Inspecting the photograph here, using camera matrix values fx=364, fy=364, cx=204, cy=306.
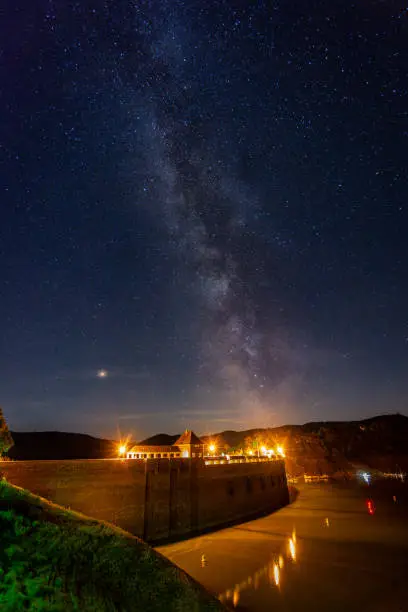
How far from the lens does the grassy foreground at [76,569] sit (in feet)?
28.2

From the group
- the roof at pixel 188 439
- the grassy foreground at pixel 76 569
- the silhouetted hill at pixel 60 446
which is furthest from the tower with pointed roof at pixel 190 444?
the silhouetted hill at pixel 60 446

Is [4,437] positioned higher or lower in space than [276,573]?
higher

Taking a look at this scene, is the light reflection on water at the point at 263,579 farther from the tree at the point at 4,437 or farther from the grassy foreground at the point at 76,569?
Answer: the tree at the point at 4,437

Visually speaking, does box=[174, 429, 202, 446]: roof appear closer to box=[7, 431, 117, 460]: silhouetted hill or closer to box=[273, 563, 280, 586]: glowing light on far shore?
box=[273, 563, 280, 586]: glowing light on far shore

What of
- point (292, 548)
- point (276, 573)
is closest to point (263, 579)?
point (276, 573)

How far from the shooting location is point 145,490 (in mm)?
24359

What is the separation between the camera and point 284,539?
2714cm

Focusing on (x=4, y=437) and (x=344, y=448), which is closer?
(x=4, y=437)

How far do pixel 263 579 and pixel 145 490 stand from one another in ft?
31.0

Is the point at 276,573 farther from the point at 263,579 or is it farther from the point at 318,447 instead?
the point at 318,447

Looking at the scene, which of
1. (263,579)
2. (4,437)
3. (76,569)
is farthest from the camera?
(4,437)

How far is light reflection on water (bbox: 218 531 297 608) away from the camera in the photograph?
16.0m

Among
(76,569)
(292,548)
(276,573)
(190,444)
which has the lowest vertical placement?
(292,548)

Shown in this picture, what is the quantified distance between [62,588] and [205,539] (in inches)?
791
